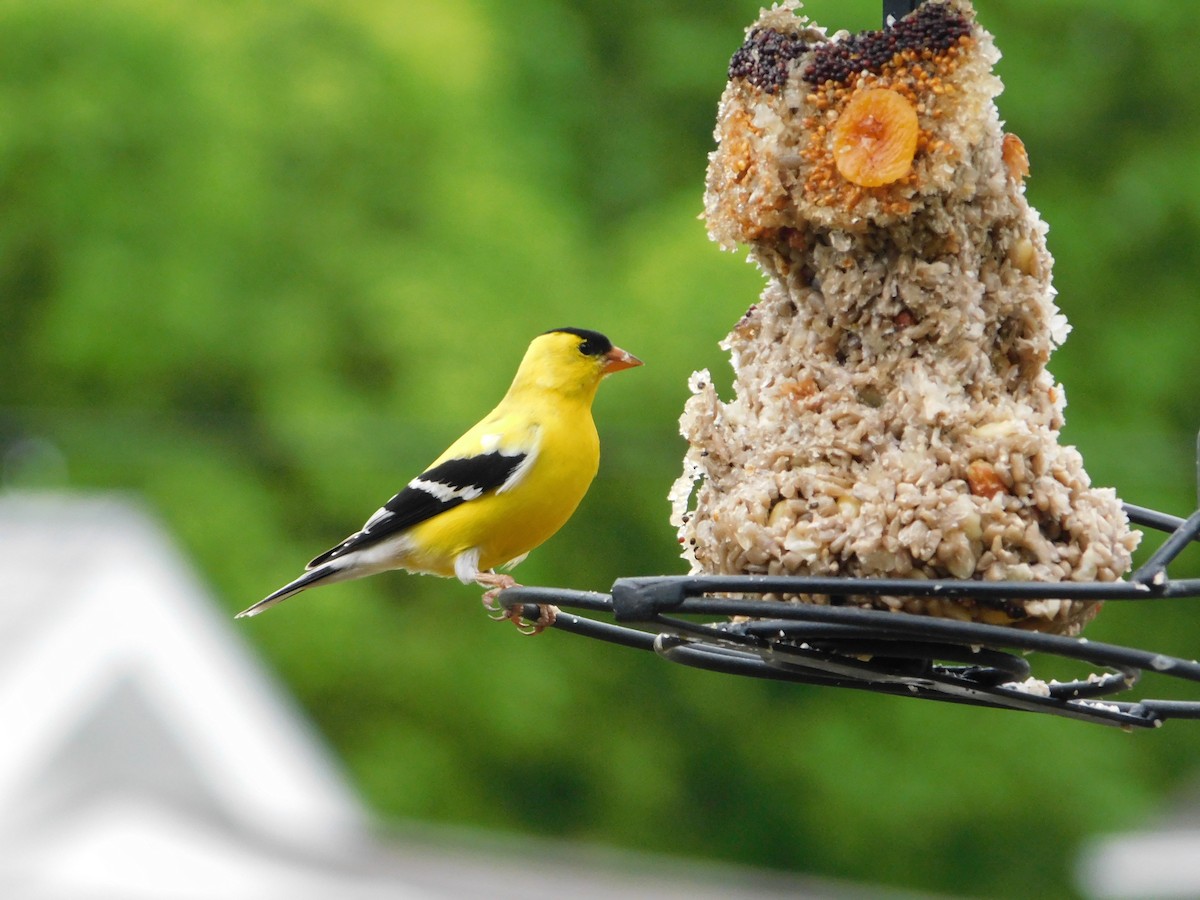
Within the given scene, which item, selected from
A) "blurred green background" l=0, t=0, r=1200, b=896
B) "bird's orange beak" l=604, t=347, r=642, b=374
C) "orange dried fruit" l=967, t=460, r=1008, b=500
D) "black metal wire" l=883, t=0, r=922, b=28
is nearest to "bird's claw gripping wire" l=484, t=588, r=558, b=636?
"bird's orange beak" l=604, t=347, r=642, b=374

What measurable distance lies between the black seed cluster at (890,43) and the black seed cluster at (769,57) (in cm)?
4

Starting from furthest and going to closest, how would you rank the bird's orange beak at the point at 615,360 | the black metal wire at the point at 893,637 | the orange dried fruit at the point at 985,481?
the bird's orange beak at the point at 615,360, the orange dried fruit at the point at 985,481, the black metal wire at the point at 893,637

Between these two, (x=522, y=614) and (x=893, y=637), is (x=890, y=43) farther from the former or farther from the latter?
(x=522, y=614)

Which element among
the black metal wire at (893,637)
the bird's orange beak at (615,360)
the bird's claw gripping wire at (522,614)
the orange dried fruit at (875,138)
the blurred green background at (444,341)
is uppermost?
the blurred green background at (444,341)

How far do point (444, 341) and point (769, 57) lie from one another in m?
8.56

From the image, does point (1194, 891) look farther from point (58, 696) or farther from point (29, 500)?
point (29, 500)

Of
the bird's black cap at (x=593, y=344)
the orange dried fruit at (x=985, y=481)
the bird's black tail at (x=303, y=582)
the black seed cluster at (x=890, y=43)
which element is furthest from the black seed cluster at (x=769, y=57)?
the bird's black tail at (x=303, y=582)

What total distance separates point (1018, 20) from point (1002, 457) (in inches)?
397

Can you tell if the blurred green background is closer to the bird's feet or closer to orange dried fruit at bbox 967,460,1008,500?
the bird's feet

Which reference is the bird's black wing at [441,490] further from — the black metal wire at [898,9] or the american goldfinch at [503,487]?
the black metal wire at [898,9]

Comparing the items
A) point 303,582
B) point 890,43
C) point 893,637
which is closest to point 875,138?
point 890,43

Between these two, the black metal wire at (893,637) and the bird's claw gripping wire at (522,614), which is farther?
the bird's claw gripping wire at (522,614)

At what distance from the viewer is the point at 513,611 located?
3104 mm

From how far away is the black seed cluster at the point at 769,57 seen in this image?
8.14 feet
